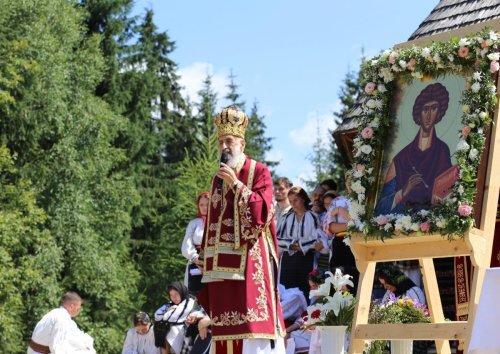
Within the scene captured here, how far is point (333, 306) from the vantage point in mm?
8578

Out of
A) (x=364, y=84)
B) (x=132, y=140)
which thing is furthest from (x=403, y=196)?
(x=132, y=140)

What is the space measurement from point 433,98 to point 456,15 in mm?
4982

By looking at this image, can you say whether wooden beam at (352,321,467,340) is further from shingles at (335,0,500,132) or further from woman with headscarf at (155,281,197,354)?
woman with headscarf at (155,281,197,354)

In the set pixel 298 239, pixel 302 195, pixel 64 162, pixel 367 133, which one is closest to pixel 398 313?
pixel 367 133

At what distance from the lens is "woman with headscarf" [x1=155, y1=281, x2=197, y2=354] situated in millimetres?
14012

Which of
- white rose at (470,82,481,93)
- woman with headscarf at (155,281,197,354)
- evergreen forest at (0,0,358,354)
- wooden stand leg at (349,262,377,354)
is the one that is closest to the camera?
white rose at (470,82,481,93)

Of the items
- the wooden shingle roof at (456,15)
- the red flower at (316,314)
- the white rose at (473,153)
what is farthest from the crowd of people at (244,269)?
the wooden shingle roof at (456,15)

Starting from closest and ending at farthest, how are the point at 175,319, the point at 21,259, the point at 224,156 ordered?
A: the point at 224,156
the point at 175,319
the point at 21,259

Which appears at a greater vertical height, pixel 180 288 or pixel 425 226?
pixel 425 226

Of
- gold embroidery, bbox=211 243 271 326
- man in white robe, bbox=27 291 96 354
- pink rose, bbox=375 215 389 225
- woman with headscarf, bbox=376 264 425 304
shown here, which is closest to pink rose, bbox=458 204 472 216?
pink rose, bbox=375 215 389 225

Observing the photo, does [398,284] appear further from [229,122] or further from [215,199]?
[229,122]

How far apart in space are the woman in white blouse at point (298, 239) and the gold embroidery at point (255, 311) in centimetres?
391

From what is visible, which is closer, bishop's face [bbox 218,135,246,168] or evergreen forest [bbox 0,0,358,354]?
bishop's face [bbox 218,135,246,168]

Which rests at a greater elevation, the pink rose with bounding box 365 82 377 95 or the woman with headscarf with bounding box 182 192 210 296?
the pink rose with bounding box 365 82 377 95
